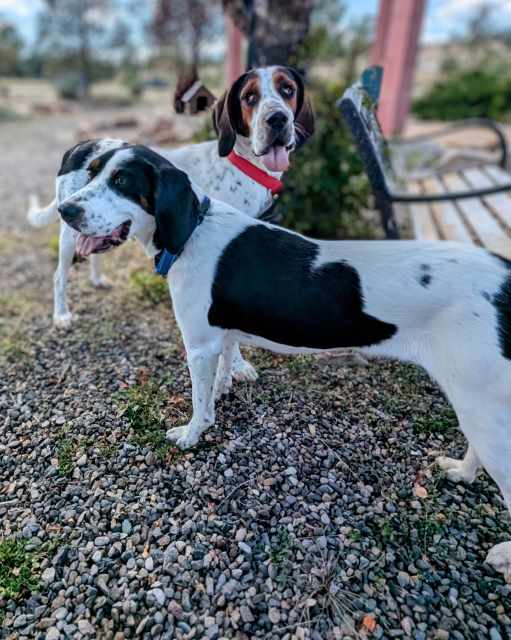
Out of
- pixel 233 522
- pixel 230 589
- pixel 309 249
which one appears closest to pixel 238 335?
pixel 309 249

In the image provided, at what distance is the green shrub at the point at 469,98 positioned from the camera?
46.9ft

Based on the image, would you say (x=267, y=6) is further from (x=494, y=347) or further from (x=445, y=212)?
(x=494, y=347)

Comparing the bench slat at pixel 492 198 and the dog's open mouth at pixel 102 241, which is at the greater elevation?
the dog's open mouth at pixel 102 241

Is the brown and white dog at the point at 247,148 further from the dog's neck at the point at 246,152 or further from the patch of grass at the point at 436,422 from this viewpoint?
the patch of grass at the point at 436,422

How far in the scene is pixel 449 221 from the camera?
466cm

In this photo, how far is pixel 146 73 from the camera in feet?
102

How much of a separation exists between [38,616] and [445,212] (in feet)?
15.4

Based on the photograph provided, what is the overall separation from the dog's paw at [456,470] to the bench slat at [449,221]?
224 cm

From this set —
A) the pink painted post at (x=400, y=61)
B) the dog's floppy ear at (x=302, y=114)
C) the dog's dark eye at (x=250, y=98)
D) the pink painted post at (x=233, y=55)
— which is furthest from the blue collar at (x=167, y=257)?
the pink painted post at (x=233, y=55)

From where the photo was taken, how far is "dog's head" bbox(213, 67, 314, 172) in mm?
2893

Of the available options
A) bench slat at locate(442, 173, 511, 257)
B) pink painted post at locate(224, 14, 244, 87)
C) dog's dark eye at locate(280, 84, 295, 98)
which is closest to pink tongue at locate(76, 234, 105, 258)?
dog's dark eye at locate(280, 84, 295, 98)

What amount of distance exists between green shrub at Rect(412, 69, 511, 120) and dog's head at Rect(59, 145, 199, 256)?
14.7 m

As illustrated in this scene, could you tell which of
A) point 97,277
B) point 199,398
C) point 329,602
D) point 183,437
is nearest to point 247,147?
point 199,398

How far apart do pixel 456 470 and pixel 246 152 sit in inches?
87.7
